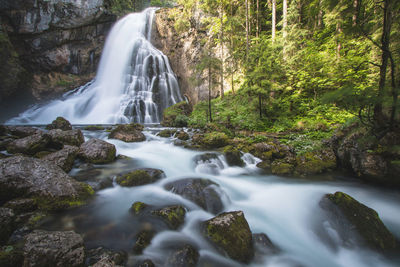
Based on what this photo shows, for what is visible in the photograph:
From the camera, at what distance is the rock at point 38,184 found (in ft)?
10.7

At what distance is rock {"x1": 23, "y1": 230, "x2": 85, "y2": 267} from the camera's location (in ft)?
6.41

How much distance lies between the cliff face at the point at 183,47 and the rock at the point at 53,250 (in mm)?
17328

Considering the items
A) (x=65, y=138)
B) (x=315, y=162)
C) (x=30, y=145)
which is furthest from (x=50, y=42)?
(x=315, y=162)

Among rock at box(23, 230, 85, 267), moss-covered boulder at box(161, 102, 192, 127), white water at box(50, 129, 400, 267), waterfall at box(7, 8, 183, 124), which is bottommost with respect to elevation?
white water at box(50, 129, 400, 267)

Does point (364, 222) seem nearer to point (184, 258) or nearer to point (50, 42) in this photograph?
point (184, 258)

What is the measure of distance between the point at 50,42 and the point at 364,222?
3260 cm

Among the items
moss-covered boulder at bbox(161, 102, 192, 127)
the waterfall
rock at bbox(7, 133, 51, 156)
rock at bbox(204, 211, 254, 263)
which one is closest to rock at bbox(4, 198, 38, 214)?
rock at bbox(204, 211, 254, 263)

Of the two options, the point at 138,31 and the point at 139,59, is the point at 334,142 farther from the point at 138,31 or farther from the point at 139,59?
the point at 138,31

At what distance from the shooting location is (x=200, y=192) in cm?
423

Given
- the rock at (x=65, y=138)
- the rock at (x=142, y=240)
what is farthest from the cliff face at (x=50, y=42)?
the rock at (x=142, y=240)

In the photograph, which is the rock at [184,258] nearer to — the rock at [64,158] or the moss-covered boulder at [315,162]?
the rock at [64,158]

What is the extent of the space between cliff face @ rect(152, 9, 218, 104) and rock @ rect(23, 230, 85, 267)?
682 inches

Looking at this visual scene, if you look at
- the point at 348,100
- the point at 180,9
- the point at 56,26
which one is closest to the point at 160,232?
the point at 348,100

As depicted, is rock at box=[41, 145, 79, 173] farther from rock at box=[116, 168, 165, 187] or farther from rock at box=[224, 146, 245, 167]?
rock at box=[224, 146, 245, 167]
